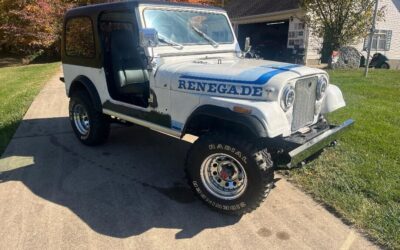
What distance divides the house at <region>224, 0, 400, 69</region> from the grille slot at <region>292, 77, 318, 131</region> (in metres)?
14.4

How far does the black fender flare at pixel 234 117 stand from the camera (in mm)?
3035

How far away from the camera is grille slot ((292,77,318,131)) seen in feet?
11.6

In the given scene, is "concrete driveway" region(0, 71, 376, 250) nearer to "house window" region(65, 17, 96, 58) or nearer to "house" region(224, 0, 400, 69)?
"house window" region(65, 17, 96, 58)

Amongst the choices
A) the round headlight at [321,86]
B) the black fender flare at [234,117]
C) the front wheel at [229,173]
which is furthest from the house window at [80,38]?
the round headlight at [321,86]

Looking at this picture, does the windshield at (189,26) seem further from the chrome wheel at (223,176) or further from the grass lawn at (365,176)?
the grass lawn at (365,176)

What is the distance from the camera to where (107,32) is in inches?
196

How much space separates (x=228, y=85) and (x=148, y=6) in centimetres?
160

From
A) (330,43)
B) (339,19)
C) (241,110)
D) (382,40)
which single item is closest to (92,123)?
(241,110)

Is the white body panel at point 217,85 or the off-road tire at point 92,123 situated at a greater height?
the white body panel at point 217,85

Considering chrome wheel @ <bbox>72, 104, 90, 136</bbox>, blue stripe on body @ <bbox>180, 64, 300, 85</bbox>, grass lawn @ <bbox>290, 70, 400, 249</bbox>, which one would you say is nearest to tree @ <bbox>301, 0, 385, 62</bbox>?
grass lawn @ <bbox>290, 70, 400, 249</bbox>

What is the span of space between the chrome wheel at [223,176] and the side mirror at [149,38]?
57.6 inches

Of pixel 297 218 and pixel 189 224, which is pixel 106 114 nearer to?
pixel 189 224

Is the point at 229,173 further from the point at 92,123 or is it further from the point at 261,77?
the point at 92,123

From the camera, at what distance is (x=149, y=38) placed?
384 centimetres
